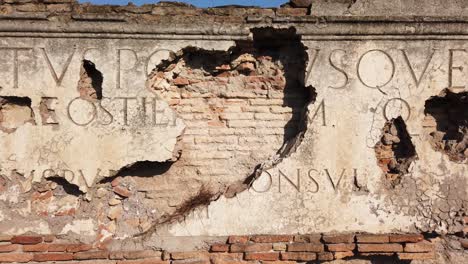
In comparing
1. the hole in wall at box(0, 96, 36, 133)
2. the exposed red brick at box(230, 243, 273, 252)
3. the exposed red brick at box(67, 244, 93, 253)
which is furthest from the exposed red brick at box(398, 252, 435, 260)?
the hole in wall at box(0, 96, 36, 133)

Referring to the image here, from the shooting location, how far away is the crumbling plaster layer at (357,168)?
3904mm

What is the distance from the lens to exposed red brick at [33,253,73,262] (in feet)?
12.6

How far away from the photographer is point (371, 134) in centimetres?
397

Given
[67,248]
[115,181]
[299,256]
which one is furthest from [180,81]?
[299,256]

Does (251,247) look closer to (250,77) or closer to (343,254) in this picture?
(343,254)

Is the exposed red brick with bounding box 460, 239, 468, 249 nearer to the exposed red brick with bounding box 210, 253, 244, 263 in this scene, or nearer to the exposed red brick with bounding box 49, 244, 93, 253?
the exposed red brick with bounding box 210, 253, 244, 263

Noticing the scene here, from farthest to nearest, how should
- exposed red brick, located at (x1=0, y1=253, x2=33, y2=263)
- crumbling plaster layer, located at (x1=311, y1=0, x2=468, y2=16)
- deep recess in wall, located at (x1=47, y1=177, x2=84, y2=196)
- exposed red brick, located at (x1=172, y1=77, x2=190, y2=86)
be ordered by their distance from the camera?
1. exposed red brick, located at (x1=172, y1=77, x2=190, y2=86)
2. crumbling plaster layer, located at (x1=311, y1=0, x2=468, y2=16)
3. deep recess in wall, located at (x1=47, y1=177, x2=84, y2=196)
4. exposed red brick, located at (x1=0, y1=253, x2=33, y2=263)

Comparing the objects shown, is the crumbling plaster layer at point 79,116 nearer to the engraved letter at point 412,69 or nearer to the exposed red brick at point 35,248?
the exposed red brick at point 35,248

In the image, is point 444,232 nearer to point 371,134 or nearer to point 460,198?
point 460,198

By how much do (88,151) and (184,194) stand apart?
81cm

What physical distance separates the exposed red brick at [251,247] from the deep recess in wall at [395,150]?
3.52 ft

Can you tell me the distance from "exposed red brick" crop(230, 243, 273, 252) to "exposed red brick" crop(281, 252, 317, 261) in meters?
0.12

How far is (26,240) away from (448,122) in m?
3.42

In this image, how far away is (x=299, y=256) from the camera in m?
3.86
